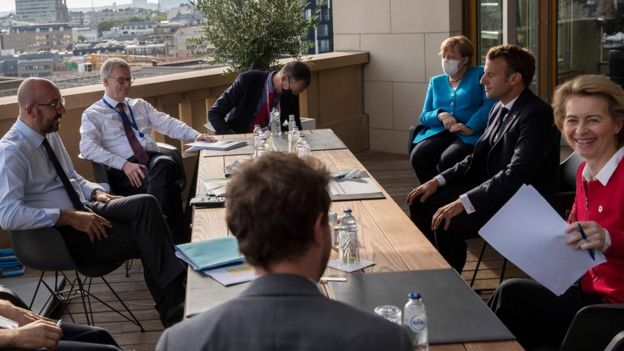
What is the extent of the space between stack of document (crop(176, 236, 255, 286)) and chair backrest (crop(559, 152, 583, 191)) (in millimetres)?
2019

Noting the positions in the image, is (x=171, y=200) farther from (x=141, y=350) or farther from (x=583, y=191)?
(x=583, y=191)

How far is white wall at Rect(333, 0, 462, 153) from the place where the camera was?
326 inches

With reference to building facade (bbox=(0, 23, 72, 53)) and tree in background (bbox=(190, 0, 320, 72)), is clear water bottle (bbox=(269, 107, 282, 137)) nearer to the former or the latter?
tree in background (bbox=(190, 0, 320, 72))

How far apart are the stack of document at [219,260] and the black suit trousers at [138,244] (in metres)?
1.23

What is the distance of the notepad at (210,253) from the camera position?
9.09 ft

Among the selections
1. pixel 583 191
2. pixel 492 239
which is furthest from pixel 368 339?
pixel 583 191

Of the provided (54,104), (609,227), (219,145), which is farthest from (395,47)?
(609,227)

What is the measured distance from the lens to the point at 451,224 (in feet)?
13.9

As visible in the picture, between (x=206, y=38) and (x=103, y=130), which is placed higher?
(x=206, y=38)

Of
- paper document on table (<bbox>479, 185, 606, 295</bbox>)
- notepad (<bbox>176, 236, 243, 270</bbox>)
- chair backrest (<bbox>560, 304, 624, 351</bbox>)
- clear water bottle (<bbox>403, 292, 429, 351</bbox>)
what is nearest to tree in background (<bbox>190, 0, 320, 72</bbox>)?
notepad (<bbox>176, 236, 243, 270</bbox>)

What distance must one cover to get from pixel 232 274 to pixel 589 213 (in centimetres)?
127

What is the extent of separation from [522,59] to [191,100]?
365 centimetres

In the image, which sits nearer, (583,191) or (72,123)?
(583,191)

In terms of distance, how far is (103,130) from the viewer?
5402 mm
